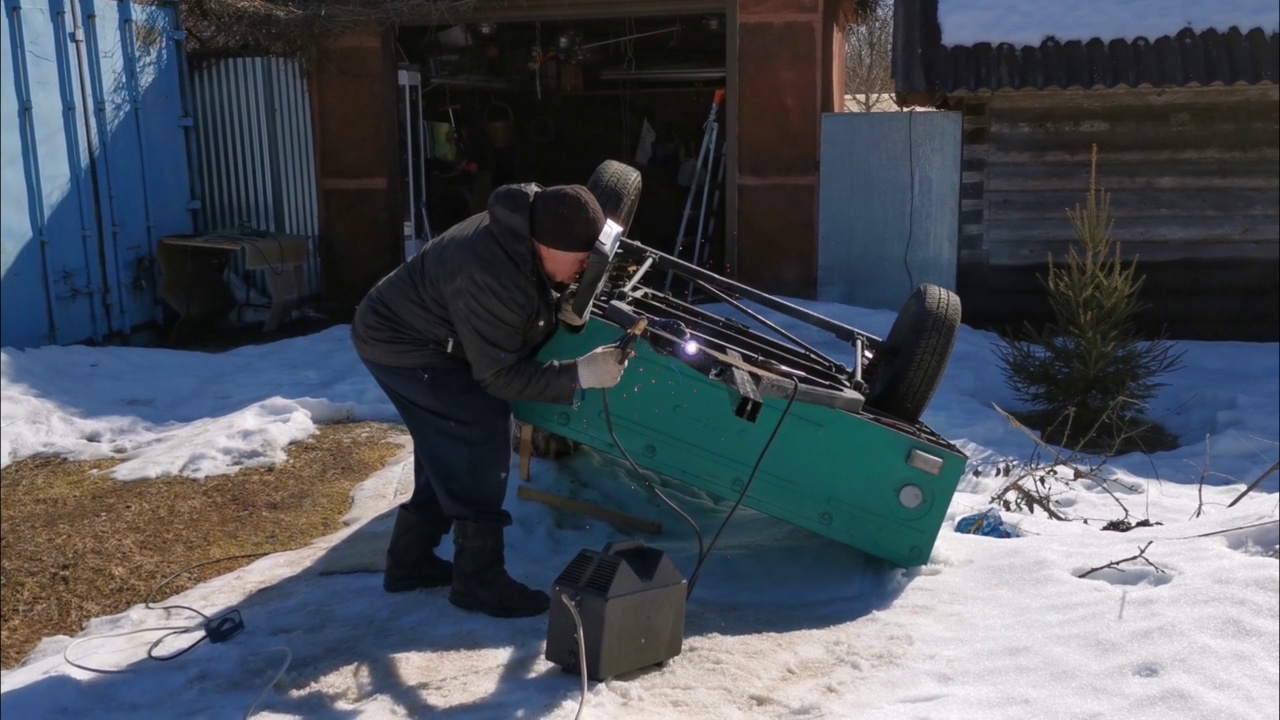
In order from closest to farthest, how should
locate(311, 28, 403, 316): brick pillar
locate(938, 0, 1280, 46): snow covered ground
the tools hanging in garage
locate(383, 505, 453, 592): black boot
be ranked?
locate(383, 505, 453, 592): black boot
locate(938, 0, 1280, 46): snow covered ground
locate(311, 28, 403, 316): brick pillar
the tools hanging in garage

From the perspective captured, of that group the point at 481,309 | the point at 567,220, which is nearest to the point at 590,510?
the point at 481,309

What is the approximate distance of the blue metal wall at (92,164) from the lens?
26.6ft

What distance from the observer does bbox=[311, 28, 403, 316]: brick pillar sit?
1058cm

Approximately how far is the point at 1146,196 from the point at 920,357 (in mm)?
6729

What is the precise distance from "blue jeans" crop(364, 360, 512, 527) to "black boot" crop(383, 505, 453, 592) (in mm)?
293

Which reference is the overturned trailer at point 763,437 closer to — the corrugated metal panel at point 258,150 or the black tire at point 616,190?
the black tire at point 616,190

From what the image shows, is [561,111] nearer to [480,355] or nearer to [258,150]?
[258,150]

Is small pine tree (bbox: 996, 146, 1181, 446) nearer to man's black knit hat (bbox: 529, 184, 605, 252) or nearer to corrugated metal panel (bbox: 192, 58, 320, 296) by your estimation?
man's black knit hat (bbox: 529, 184, 605, 252)

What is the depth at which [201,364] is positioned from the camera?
8.33m

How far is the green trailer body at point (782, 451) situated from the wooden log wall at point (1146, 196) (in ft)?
21.3

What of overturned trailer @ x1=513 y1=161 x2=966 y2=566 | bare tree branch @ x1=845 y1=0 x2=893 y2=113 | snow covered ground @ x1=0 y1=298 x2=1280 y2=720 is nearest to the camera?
snow covered ground @ x1=0 y1=298 x2=1280 y2=720

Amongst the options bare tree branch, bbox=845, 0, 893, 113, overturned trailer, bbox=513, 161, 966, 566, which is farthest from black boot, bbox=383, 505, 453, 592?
bare tree branch, bbox=845, 0, 893, 113

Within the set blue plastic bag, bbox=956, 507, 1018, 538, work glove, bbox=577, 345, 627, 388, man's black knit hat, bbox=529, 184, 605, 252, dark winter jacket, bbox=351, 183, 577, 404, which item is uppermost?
man's black knit hat, bbox=529, 184, 605, 252

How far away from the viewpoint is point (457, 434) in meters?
3.87
